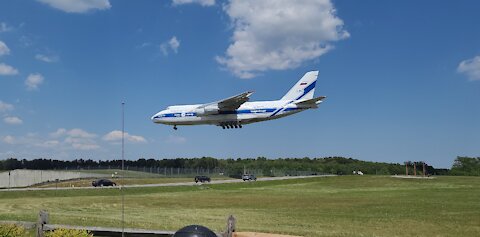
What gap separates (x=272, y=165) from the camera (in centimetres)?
14762

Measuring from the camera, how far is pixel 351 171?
5935 inches

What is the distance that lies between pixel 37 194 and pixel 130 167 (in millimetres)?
53653

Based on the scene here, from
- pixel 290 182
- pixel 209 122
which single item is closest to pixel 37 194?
pixel 209 122

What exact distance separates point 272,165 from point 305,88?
319 feet

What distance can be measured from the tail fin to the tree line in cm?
6427

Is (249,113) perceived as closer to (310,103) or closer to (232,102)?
(232,102)

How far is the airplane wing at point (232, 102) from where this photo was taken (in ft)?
145

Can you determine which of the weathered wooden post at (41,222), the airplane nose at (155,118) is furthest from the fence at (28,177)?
the weathered wooden post at (41,222)

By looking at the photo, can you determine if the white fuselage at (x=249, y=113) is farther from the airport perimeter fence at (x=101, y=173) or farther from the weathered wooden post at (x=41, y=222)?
the weathered wooden post at (x=41, y=222)

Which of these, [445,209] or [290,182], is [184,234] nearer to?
[445,209]

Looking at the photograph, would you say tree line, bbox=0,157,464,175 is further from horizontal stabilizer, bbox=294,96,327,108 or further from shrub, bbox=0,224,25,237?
shrub, bbox=0,224,25,237

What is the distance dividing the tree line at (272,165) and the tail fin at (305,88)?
64.3 m

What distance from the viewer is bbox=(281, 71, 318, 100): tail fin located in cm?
5159

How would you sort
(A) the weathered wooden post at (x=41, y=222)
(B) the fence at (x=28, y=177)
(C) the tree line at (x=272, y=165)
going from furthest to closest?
(C) the tree line at (x=272, y=165), (B) the fence at (x=28, y=177), (A) the weathered wooden post at (x=41, y=222)
